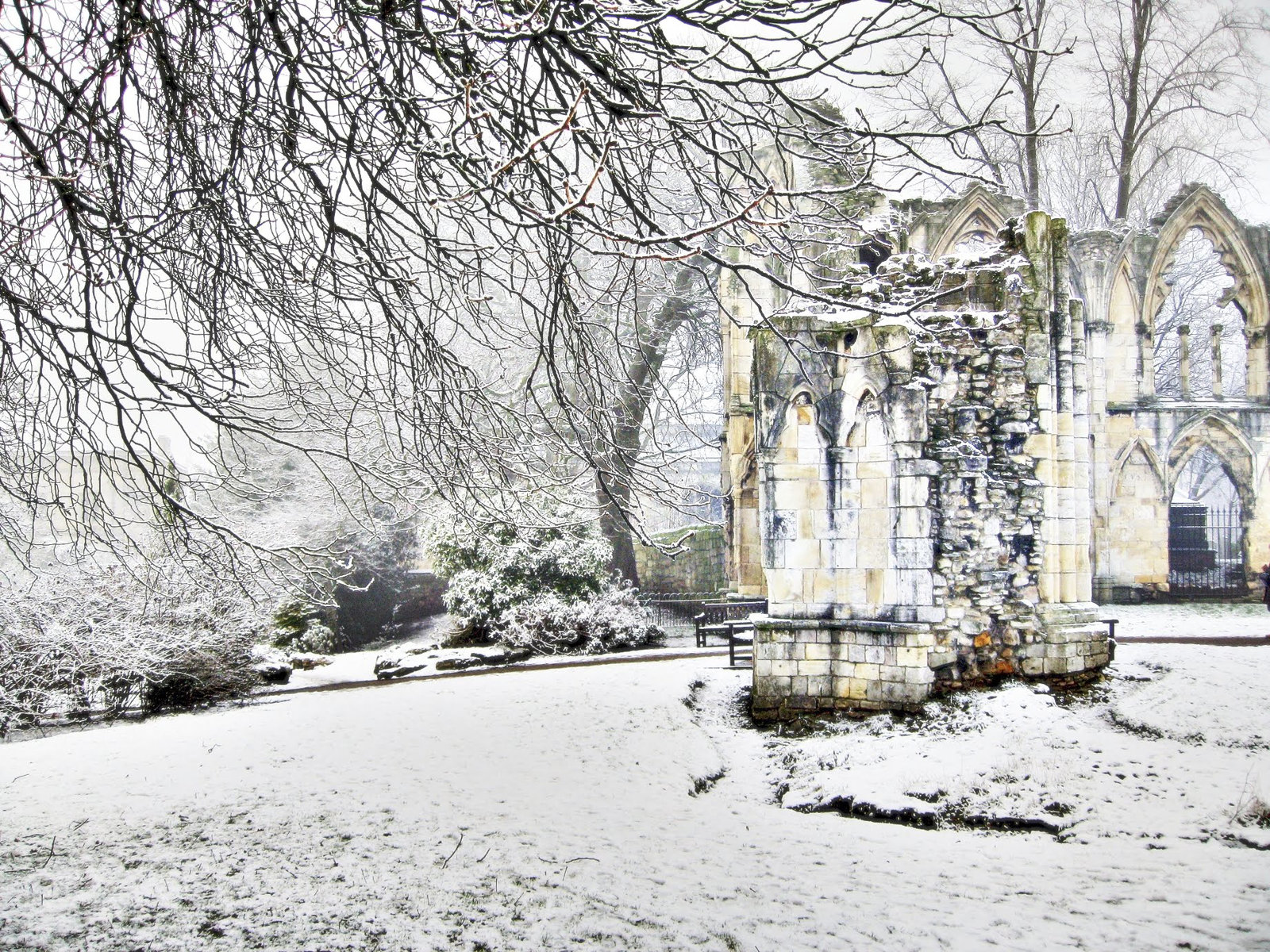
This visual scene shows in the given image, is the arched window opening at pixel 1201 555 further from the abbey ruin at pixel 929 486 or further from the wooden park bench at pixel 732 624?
the abbey ruin at pixel 929 486

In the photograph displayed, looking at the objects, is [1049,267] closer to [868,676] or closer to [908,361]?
[908,361]

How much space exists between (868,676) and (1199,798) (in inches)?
112

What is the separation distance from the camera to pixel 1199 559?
66.1 feet

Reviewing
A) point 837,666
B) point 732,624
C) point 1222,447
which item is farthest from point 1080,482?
point 1222,447

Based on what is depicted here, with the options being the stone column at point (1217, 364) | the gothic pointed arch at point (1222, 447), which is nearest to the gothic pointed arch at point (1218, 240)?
the stone column at point (1217, 364)

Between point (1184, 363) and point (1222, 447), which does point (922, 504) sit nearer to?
point (1222, 447)

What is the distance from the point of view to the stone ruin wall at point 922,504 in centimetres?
848

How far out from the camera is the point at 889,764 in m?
7.31

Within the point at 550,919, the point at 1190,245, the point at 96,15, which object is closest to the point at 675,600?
the point at 550,919

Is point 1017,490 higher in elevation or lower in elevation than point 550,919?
higher

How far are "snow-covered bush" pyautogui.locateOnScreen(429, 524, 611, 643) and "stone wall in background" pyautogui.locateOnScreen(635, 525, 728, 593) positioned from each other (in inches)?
175

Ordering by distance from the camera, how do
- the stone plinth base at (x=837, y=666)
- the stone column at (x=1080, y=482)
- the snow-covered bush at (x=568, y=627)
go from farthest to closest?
the snow-covered bush at (x=568, y=627)
the stone column at (x=1080, y=482)
the stone plinth base at (x=837, y=666)

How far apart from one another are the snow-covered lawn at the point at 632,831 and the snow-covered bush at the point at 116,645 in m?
0.84

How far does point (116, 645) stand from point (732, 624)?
23.5ft
